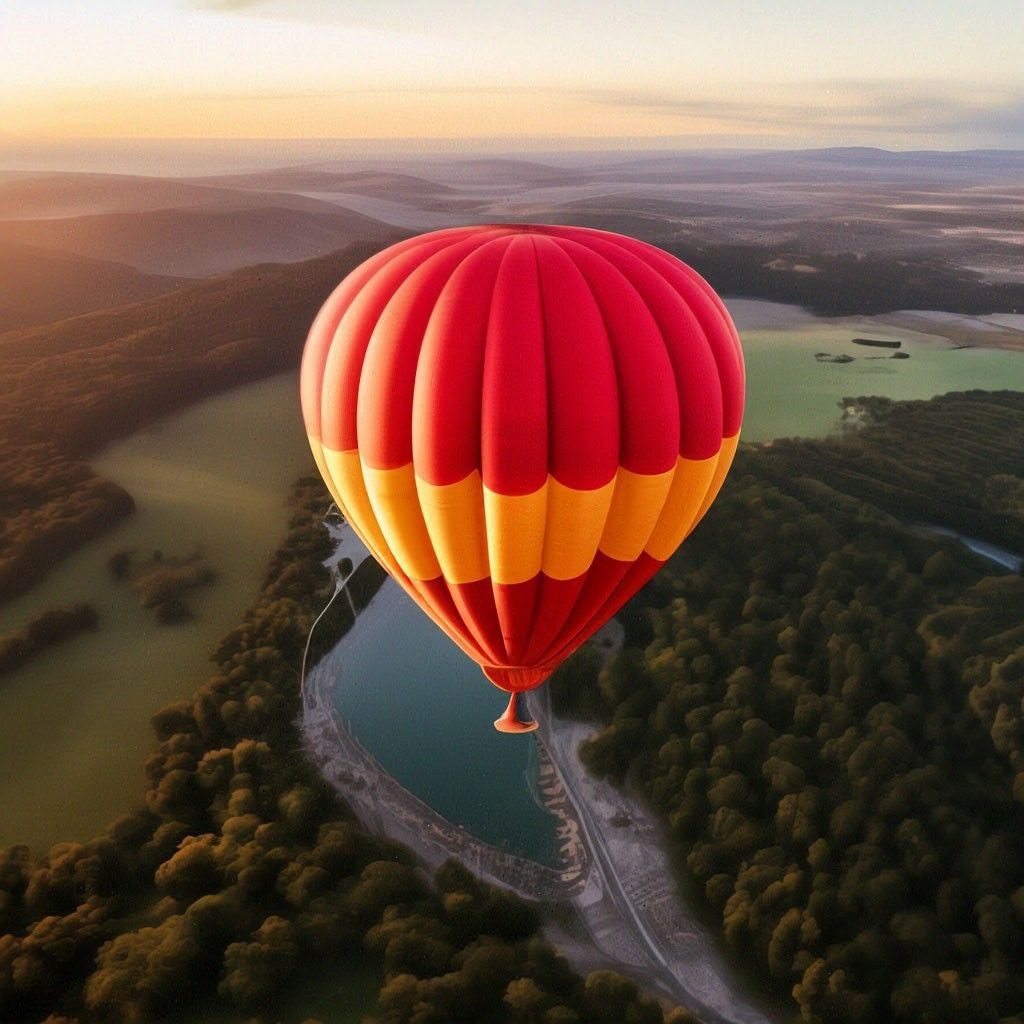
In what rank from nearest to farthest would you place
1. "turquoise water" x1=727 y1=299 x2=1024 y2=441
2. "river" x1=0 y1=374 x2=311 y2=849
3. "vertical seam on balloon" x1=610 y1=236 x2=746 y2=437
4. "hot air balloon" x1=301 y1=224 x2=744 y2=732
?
"hot air balloon" x1=301 y1=224 x2=744 y2=732 → "vertical seam on balloon" x1=610 y1=236 x2=746 y2=437 → "river" x1=0 y1=374 x2=311 y2=849 → "turquoise water" x1=727 y1=299 x2=1024 y2=441

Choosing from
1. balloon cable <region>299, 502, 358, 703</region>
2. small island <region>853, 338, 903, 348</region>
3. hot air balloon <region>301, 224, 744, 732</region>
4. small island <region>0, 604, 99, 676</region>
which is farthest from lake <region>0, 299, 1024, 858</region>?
small island <region>853, 338, 903, 348</region>

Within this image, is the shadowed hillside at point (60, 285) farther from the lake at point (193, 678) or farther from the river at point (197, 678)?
the river at point (197, 678)

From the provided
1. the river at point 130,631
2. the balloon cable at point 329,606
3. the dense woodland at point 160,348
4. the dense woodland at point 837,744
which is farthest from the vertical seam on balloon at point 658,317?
the dense woodland at point 160,348

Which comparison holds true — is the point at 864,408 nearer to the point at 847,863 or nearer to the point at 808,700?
the point at 808,700

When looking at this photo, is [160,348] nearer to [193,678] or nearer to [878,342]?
[193,678]

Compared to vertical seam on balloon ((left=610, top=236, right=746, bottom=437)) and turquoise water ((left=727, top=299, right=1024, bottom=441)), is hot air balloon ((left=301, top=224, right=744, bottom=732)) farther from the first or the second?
turquoise water ((left=727, top=299, right=1024, bottom=441))

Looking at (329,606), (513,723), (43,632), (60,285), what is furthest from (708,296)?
(60,285)
